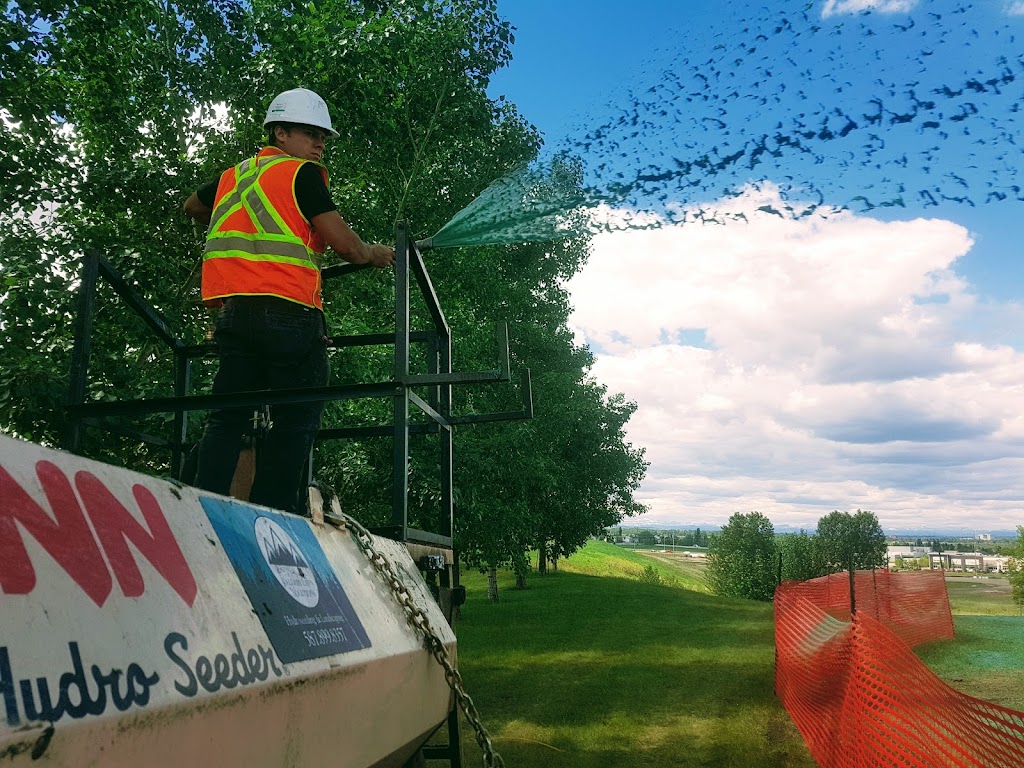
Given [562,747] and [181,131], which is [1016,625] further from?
[181,131]

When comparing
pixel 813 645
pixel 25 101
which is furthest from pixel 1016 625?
pixel 25 101

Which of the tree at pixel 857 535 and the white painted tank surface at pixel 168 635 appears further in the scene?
the tree at pixel 857 535

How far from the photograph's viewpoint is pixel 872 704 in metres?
6.35

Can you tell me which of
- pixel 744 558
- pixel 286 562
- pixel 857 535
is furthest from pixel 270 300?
pixel 857 535

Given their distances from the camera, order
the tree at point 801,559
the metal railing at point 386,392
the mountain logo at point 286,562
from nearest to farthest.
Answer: the mountain logo at point 286,562, the metal railing at point 386,392, the tree at point 801,559

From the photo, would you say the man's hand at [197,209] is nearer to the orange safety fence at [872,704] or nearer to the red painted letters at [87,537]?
the red painted letters at [87,537]

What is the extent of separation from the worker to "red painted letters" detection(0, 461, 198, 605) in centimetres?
180

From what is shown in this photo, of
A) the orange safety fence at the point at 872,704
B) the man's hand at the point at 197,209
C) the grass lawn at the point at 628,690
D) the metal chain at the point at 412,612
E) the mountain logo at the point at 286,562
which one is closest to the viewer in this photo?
the mountain logo at the point at 286,562

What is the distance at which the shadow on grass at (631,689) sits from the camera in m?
7.98

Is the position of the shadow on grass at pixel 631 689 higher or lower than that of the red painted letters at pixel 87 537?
lower

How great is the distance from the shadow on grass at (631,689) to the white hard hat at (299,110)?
239 inches

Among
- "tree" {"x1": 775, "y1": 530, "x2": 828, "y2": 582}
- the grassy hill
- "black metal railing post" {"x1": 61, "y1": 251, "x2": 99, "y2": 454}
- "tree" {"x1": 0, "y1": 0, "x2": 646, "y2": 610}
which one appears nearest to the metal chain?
"black metal railing post" {"x1": 61, "y1": 251, "x2": 99, "y2": 454}

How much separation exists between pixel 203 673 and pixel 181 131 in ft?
49.7

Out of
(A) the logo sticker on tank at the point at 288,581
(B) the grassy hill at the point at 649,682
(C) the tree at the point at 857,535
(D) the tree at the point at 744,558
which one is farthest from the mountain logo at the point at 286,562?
(C) the tree at the point at 857,535
